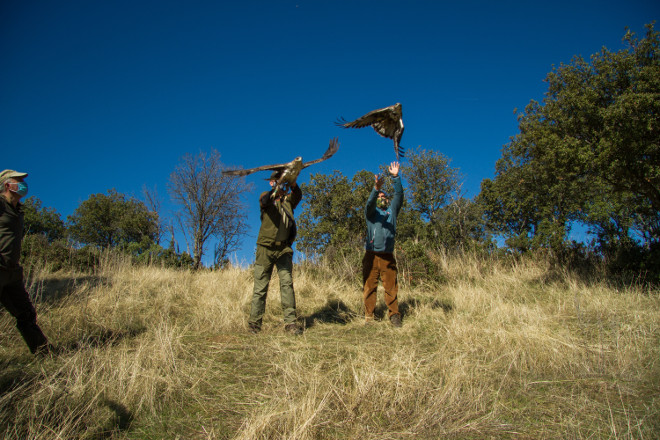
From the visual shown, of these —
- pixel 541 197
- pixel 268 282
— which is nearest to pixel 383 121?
pixel 268 282

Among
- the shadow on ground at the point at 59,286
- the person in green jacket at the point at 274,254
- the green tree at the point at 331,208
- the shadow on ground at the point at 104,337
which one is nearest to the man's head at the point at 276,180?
the person in green jacket at the point at 274,254

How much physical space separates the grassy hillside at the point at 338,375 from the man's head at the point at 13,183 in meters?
1.75

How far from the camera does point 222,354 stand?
3.91 m

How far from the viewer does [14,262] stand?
351 centimetres

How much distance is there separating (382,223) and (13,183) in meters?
4.53

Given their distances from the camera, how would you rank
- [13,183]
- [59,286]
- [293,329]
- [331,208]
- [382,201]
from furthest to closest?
[331,208] < [59,286] < [382,201] < [293,329] < [13,183]

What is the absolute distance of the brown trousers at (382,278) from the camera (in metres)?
5.20

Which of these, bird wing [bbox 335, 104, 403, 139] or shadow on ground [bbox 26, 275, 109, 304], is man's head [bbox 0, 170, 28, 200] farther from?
bird wing [bbox 335, 104, 403, 139]

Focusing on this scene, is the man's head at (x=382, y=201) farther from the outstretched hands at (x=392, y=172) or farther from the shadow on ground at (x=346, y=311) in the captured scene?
the shadow on ground at (x=346, y=311)

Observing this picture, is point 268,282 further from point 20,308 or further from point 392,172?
point 20,308

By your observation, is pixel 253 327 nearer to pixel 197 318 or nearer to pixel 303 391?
pixel 197 318

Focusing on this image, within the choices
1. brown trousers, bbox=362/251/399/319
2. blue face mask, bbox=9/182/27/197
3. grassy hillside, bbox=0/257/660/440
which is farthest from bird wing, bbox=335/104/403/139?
blue face mask, bbox=9/182/27/197

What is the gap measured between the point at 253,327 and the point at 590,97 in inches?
305

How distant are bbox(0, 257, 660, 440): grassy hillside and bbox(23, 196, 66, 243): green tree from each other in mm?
27315
